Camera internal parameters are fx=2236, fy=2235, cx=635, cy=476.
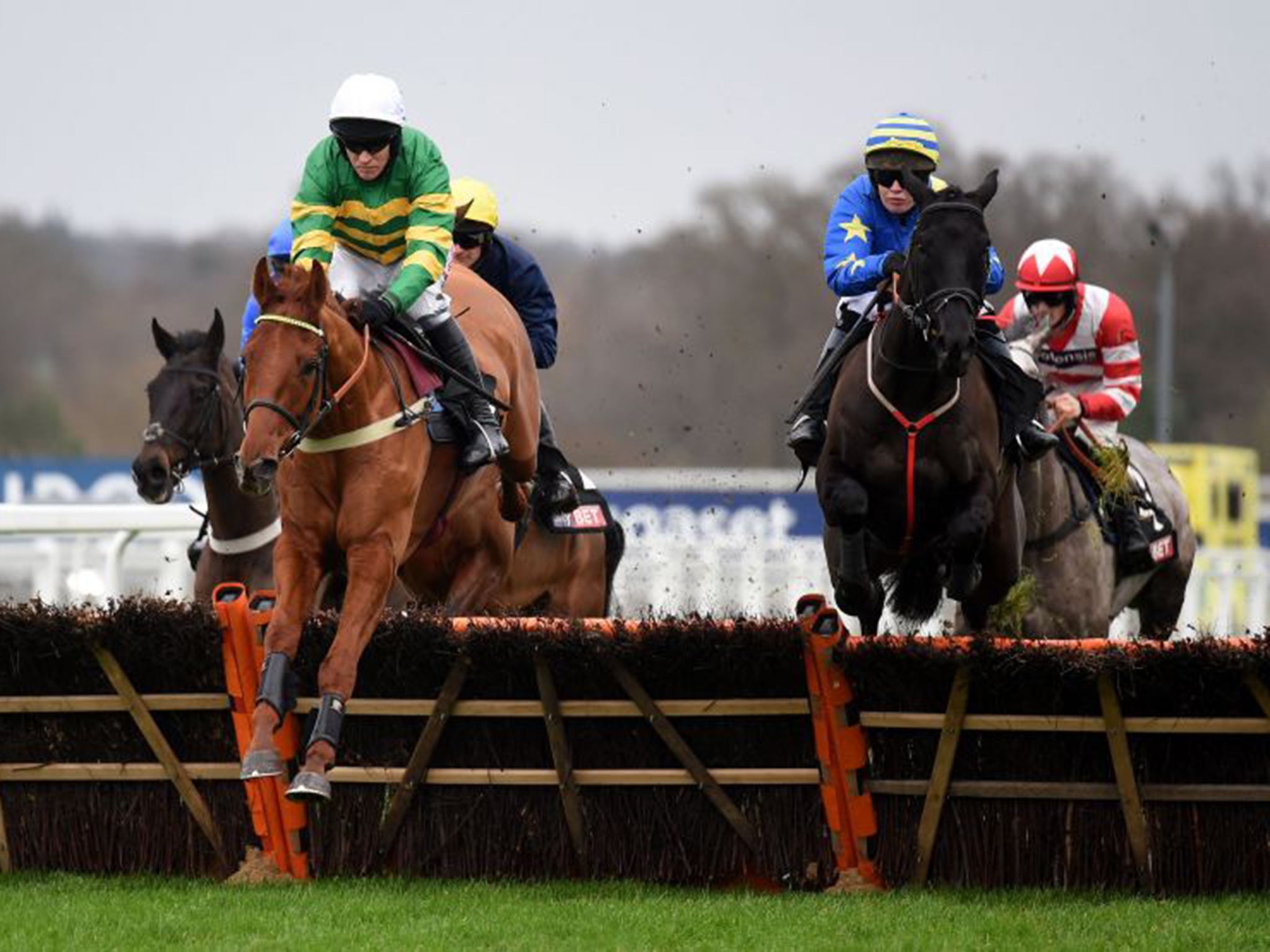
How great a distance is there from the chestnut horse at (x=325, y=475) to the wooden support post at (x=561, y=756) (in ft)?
1.87

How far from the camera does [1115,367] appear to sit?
32.7 feet

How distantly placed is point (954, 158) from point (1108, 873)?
21.2 metres

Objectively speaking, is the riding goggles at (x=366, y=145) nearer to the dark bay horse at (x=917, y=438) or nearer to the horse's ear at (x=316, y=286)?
the horse's ear at (x=316, y=286)

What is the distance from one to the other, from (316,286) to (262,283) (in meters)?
0.18

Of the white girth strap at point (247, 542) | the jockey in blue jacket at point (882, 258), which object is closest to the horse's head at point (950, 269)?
the jockey in blue jacket at point (882, 258)

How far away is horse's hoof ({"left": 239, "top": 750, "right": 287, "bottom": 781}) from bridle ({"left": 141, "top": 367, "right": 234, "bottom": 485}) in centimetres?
262

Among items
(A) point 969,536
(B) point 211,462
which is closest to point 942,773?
(A) point 969,536

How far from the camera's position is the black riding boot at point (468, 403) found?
26.4 feet

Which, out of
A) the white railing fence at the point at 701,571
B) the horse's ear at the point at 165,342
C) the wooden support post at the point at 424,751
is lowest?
the white railing fence at the point at 701,571

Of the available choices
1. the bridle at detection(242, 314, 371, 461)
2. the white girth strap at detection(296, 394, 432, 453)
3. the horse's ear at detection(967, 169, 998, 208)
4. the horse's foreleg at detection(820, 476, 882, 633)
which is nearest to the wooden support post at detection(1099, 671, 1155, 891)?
the horse's foreleg at detection(820, 476, 882, 633)

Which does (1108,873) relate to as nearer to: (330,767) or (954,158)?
(330,767)

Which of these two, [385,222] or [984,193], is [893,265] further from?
[385,222]

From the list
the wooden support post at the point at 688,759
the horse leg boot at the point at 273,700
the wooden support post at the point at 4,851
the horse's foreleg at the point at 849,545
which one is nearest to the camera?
the horse leg boot at the point at 273,700

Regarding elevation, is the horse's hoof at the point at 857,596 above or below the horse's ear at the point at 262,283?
below
